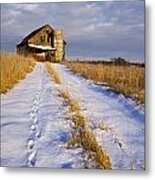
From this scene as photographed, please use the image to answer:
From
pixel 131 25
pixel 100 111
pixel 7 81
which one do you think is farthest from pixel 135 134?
pixel 7 81

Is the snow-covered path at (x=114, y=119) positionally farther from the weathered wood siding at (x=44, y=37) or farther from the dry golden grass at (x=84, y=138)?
the weathered wood siding at (x=44, y=37)

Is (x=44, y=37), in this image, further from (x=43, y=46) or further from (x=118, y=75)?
(x=118, y=75)

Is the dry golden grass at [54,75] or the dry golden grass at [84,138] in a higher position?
the dry golden grass at [54,75]

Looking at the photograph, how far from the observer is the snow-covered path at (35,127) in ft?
6.51

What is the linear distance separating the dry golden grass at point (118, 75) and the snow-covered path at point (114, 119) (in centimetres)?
3

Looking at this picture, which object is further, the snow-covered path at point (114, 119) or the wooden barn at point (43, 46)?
the wooden barn at point (43, 46)

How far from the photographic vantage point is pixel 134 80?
1.95 meters

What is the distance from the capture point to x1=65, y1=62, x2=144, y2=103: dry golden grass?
194 cm

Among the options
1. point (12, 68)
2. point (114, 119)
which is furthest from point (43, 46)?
point (114, 119)

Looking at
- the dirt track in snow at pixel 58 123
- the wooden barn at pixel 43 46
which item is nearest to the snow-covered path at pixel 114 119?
the dirt track in snow at pixel 58 123

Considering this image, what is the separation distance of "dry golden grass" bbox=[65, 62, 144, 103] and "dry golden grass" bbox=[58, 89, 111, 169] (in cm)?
12

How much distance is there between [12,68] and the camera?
2.09m

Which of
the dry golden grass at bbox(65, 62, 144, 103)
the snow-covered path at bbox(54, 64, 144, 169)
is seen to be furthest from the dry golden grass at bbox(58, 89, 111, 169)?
the dry golden grass at bbox(65, 62, 144, 103)

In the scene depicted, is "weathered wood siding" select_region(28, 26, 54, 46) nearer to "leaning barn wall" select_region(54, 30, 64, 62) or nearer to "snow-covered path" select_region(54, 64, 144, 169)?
"leaning barn wall" select_region(54, 30, 64, 62)
